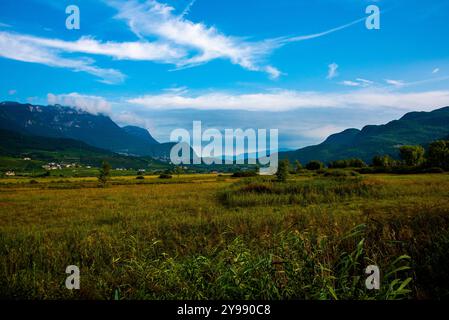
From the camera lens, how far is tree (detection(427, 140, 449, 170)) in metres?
81.1

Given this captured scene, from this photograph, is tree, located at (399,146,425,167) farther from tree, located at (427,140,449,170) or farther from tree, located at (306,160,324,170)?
tree, located at (306,160,324,170)

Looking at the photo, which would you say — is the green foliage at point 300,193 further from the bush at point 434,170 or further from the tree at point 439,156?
the tree at point 439,156

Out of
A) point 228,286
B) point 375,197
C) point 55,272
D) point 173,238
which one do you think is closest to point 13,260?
point 55,272

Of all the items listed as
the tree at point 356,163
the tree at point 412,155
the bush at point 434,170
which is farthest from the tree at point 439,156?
the tree at point 356,163

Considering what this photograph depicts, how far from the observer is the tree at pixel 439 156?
81.1 meters

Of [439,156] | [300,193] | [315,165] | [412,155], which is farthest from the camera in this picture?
[412,155]

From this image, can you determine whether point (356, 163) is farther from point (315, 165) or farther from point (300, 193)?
point (300, 193)

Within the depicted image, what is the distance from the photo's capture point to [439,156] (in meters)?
85.8

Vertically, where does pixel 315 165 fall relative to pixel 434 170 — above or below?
below

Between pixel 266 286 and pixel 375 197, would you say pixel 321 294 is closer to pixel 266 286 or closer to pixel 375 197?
pixel 266 286

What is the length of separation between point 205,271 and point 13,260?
284 inches

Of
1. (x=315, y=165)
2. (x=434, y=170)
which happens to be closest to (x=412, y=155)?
(x=315, y=165)
